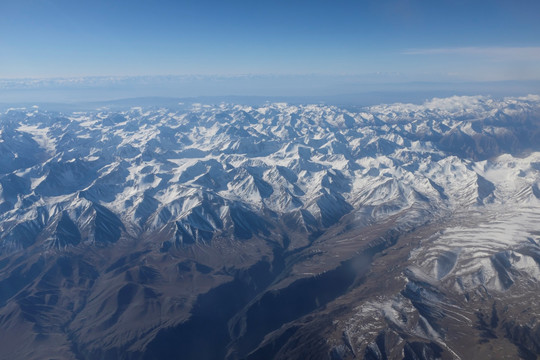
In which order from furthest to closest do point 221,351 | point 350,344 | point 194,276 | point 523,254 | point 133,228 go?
point 133,228, point 194,276, point 523,254, point 221,351, point 350,344

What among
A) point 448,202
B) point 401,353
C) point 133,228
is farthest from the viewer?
point 448,202

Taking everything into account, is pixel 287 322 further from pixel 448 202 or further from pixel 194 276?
pixel 448 202

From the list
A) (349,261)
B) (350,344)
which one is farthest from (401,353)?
(349,261)

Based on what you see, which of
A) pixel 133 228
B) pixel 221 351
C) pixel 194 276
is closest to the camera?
pixel 221 351

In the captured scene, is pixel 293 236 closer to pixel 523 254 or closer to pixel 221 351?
pixel 221 351

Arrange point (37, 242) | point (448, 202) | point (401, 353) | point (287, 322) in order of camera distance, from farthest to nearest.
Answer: point (448, 202) < point (37, 242) < point (287, 322) < point (401, 353)

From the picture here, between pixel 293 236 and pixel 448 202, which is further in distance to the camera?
pixel 448 202

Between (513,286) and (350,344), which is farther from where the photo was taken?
(513,286)

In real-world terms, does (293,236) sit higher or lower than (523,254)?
lower

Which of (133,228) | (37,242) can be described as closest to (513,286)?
(133,228)
